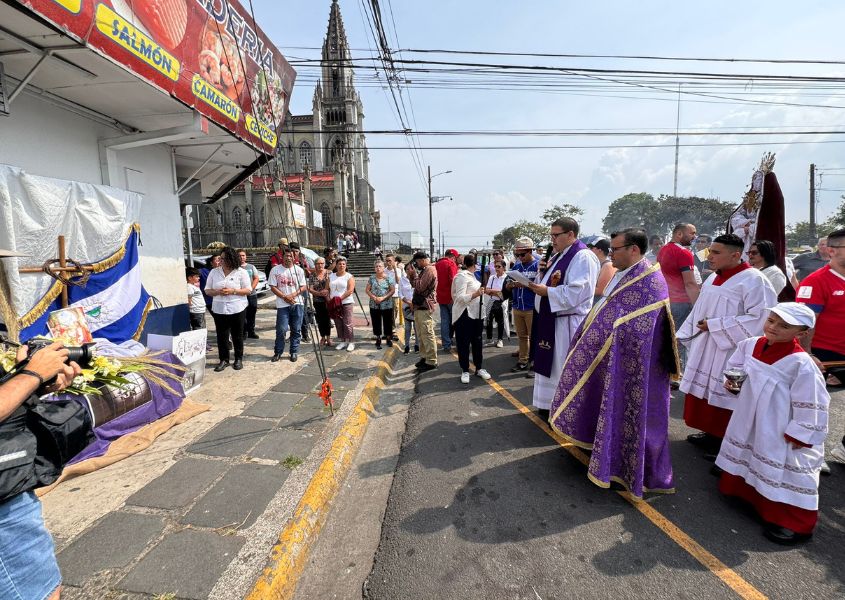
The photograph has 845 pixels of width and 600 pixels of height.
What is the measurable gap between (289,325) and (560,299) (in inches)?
179

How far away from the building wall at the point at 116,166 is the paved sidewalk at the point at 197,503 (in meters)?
2.42

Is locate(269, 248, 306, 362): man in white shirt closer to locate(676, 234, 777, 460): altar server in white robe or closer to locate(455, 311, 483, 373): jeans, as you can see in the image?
locate(455, 311, 483, 373): jeans

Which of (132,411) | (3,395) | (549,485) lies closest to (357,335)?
(132,411)

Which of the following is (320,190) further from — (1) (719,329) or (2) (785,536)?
(2) (785,536)

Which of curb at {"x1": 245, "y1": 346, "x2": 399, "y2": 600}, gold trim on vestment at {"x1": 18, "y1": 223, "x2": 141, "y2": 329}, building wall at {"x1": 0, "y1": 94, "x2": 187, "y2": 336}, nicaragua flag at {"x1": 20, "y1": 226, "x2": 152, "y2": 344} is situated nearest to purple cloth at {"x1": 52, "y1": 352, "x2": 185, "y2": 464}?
nicaragua flag at {"x1": 20, "y1": 226, "x2": 152, "y2": 344}

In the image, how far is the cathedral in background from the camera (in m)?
34.6

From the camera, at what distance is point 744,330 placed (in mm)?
3387

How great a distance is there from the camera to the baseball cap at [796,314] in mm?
2424

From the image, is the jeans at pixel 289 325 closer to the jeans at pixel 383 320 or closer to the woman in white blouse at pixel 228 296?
the woman in white blouse at pixel 228 296

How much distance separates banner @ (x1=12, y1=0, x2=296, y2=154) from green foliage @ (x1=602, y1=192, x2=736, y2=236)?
3268 cm

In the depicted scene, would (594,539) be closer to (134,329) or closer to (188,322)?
(134,329)

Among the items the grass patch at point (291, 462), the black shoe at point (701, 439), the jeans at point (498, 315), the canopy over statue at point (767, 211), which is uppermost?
the canopy over statue at point (767, 211)

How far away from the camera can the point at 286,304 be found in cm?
640

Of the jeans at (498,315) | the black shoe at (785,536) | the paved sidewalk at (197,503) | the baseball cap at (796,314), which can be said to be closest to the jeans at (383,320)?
the jeans at (498,315)
